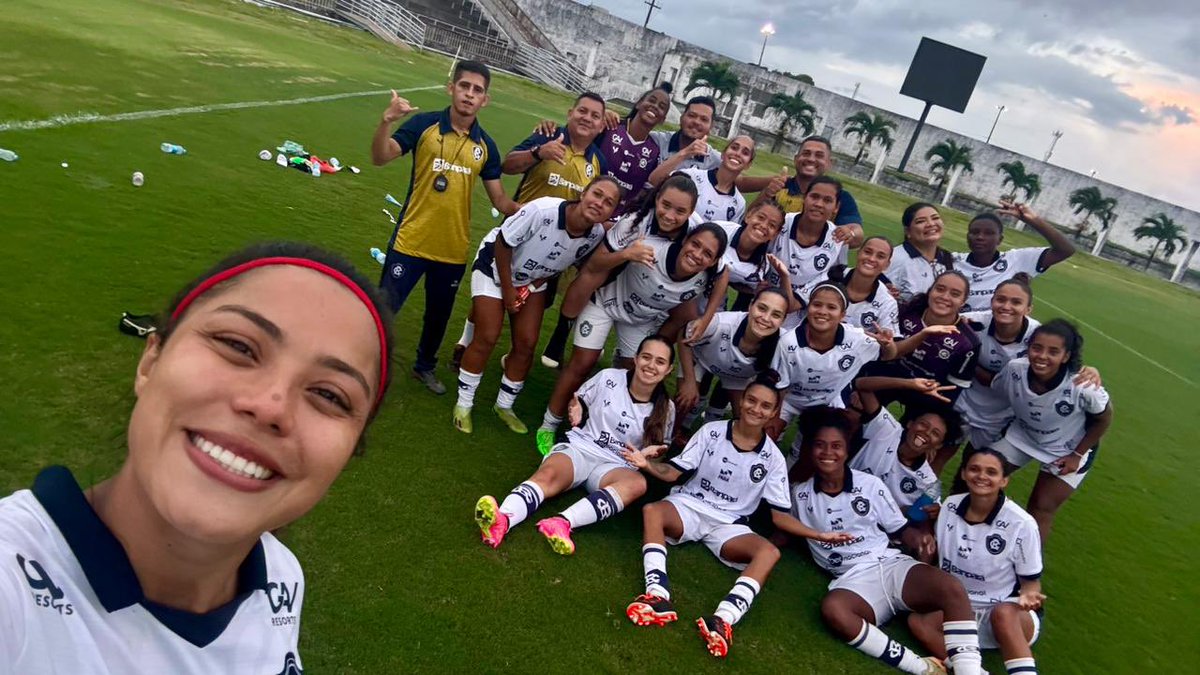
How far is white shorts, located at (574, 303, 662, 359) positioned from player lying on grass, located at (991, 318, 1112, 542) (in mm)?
2295

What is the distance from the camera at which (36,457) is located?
2.95m

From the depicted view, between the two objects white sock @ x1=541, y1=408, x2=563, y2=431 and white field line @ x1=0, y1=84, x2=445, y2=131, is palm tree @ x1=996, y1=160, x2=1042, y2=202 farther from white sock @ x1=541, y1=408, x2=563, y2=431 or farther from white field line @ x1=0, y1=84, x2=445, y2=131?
white sock @ x1=541, y1=408, x2=563, y2=431

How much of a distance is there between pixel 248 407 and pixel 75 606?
34 cm

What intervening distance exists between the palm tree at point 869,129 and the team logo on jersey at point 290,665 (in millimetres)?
42434

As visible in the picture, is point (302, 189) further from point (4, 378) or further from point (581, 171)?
point (4, 378)

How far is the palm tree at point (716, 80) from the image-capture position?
3725 centimetres

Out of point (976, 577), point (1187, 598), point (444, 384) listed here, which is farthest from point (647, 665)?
point (1187, 598)

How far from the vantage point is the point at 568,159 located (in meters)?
5.05

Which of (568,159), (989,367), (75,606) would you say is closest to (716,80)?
(568,159)

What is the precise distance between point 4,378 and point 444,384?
233cm

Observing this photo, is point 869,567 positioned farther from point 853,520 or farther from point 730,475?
point 730,475

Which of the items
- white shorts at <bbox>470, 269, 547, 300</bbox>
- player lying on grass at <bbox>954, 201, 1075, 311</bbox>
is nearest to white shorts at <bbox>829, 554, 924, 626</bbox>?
white shorts at <bbox>470, 269, 547, 300</bbox>

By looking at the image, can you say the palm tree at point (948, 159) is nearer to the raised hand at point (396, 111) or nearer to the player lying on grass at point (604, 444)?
the player lying on grass at point (604, 444)

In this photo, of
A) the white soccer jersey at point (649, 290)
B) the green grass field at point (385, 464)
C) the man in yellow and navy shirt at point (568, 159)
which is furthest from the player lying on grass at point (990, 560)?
the man in yellow and navy shirt at point (568, 159)
